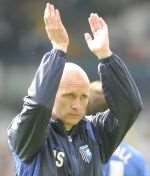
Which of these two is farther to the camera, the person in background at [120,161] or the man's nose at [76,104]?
the person in background at [120,161]

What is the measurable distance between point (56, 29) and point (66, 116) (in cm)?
41

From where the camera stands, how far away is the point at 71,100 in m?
3.88

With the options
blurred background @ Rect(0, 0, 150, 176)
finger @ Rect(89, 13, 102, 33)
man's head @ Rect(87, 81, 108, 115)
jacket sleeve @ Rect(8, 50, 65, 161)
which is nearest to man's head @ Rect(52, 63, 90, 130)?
jacket sleeve @ Rect(8, 50, 65, 161)

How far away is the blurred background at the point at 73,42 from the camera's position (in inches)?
452

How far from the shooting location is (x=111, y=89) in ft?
13.2

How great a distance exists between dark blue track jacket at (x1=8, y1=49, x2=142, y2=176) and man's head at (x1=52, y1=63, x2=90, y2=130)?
0.16 feet

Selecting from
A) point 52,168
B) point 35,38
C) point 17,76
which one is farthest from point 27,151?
point 35,38

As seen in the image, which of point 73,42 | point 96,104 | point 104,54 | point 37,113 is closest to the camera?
point 37,113

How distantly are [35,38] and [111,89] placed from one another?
915 cm

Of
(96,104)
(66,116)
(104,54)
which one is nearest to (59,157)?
(66,116)

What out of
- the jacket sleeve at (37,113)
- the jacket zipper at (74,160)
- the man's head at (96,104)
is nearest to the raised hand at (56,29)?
the jacket sleeve at (37,113)

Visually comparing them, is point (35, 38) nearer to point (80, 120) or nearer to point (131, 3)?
point (131, 3)

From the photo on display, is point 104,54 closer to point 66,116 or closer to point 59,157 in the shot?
point 66,116

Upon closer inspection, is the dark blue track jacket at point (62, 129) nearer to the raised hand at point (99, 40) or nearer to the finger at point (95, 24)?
the raised hand at point (99, 40)
